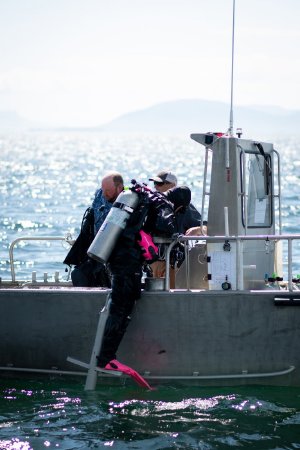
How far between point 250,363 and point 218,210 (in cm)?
163

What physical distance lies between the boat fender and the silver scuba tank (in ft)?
0.71

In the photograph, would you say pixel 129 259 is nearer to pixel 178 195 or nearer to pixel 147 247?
pixel 147 247

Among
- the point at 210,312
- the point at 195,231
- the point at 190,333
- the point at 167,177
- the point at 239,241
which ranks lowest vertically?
the point at 190,333

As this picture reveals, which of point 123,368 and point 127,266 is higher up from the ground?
point 127,266

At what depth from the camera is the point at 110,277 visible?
33.1 ft

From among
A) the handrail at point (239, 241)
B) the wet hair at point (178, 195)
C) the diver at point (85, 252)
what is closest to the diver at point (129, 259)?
the handrail at point (239, 241)

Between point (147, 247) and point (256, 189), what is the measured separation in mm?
1623

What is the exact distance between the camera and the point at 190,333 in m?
9.85

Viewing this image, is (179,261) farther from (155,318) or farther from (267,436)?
(267,436)

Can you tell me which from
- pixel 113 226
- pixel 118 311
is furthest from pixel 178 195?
pixel 118 311

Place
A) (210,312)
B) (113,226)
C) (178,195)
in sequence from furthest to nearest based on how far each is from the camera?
(178,195)
(210,312)
(113,226)

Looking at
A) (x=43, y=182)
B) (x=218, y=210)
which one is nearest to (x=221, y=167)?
(x=218, y=210)

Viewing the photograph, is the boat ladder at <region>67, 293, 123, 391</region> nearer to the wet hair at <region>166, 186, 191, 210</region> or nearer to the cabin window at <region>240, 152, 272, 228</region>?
the wet hair at <region>166, 186, 191, 210</region>

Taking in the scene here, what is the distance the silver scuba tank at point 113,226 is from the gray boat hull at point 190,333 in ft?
1.86
